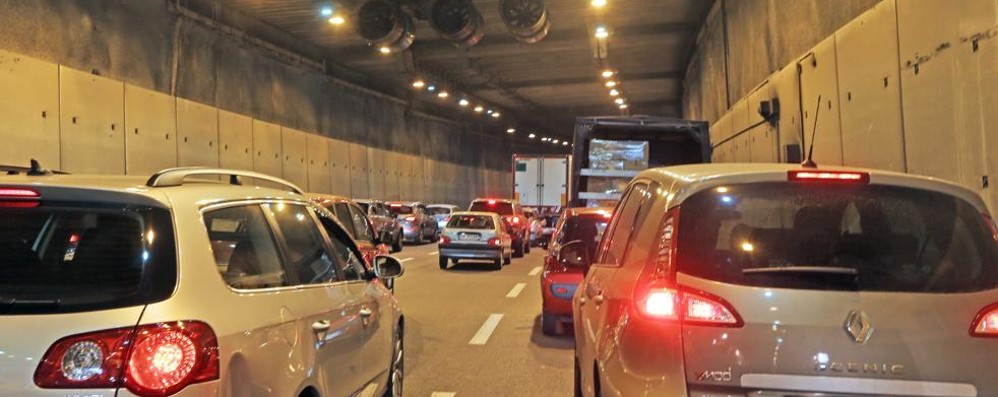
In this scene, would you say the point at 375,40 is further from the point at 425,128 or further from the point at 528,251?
the point at 425,128

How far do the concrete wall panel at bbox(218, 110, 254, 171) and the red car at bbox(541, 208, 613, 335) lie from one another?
13.5 m

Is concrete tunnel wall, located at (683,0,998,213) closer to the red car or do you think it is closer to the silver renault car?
the red car

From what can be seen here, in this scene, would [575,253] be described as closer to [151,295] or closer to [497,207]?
[151,295]

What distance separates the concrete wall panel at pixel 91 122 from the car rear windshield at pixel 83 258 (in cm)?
1299

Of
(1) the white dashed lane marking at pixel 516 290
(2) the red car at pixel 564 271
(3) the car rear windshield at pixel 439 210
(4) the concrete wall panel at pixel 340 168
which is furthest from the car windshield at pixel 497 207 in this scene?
(2) the red car at pixel 564 271

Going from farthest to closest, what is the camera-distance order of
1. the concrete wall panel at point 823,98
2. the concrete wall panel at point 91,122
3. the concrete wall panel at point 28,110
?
the concrete wall panel at point 91,122 < the concrete wall panel at point 28,110 < the concrete wall panel at point 823,98

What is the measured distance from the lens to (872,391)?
2750 mm

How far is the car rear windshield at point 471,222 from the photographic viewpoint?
749 inches

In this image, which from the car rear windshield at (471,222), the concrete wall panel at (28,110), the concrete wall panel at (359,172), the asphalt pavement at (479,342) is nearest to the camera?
the asphalt pavement at (479,342)

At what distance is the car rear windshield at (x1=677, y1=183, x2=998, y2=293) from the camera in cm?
291

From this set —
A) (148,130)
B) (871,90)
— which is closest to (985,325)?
(871,90)

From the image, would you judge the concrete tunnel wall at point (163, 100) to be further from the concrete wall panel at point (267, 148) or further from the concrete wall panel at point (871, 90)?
the concrete wall panel at point (871, 90)

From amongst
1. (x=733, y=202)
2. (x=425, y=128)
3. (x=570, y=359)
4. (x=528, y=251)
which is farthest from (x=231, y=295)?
(x=425, y=128)

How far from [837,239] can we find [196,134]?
18335 millimetres
